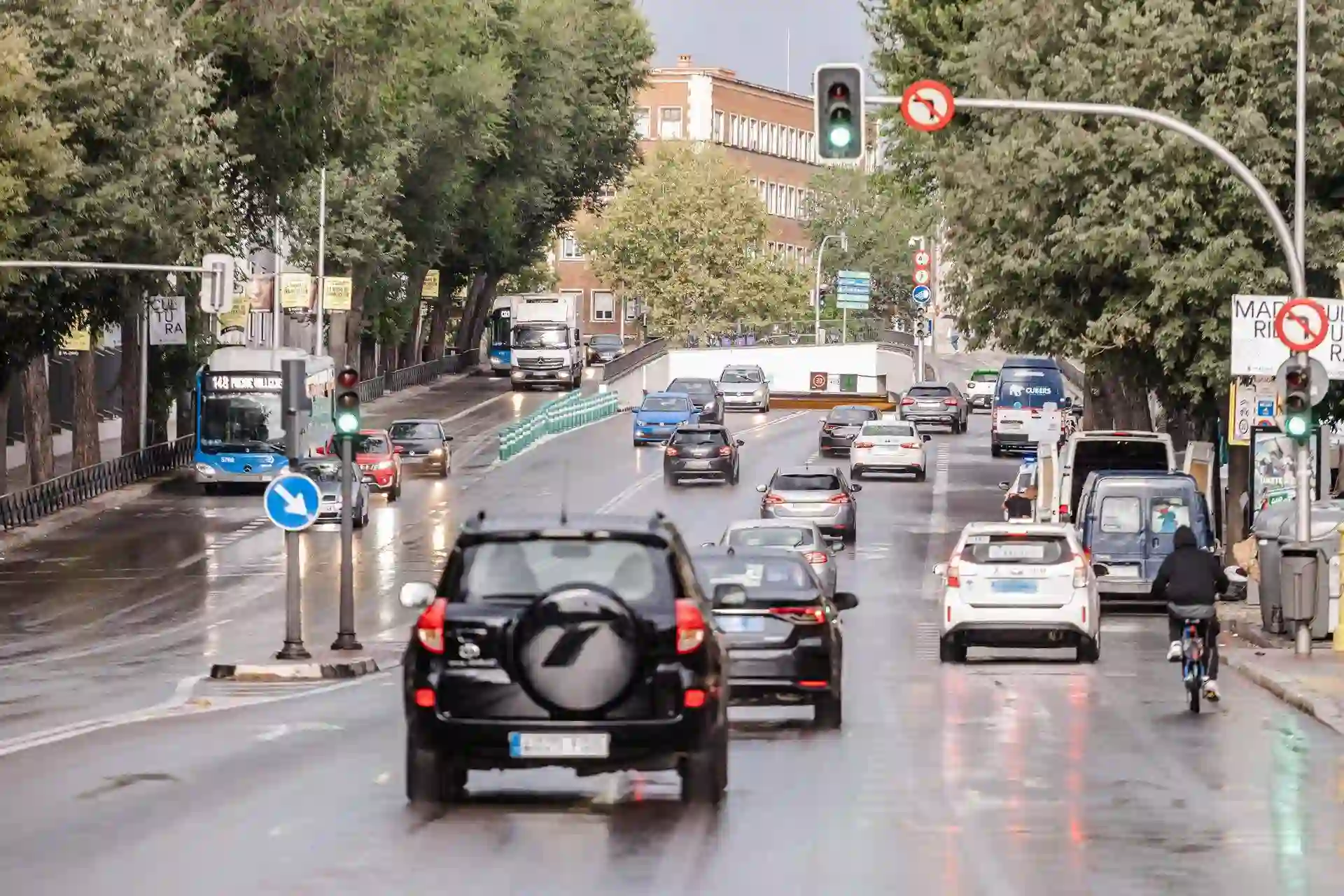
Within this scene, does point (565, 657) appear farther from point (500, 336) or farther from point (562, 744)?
point (500, 336)

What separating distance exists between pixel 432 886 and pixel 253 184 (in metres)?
52.7

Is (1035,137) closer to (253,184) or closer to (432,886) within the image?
(253,184)

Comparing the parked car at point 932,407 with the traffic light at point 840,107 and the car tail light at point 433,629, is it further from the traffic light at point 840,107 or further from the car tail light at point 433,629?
the car tail light at point 433,629

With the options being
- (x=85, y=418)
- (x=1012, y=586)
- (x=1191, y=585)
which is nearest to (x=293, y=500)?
(x=1012, y=586)

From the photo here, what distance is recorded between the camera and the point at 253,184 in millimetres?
63844

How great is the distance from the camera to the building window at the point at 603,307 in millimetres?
177625

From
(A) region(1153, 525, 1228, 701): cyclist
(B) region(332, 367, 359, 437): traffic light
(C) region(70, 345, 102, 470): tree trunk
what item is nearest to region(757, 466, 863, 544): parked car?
(C) region(70, 345, 102, 470): tree trunk

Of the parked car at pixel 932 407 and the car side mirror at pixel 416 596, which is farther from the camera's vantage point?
the parked car at pixel 932 407

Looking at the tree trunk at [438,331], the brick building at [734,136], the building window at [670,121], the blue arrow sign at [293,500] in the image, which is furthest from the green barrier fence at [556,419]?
the building window at [670,121]

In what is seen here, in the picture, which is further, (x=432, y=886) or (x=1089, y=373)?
(x=1089, y=373)

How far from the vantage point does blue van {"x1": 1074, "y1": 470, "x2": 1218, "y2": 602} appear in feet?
134

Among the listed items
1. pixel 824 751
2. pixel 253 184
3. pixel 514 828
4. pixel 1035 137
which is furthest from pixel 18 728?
pixel 253 184

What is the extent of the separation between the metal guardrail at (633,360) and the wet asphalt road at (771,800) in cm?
8302

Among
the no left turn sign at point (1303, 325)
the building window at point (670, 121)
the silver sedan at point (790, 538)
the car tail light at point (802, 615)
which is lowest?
the silver sedan at point (790, 538)
